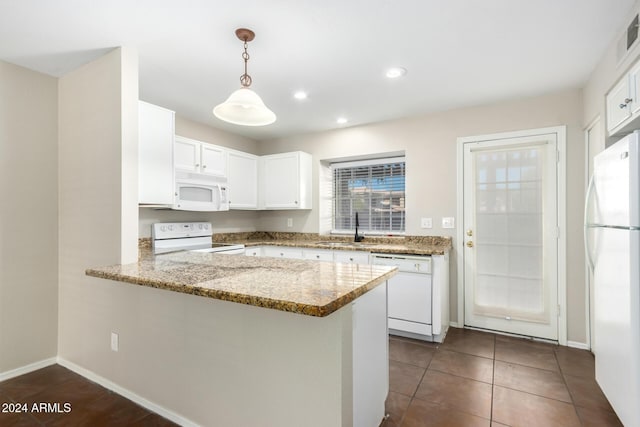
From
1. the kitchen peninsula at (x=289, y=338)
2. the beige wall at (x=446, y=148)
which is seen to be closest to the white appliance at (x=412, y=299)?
the beige wall at (x=446, y=148)

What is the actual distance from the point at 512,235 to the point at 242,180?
10.6 ft

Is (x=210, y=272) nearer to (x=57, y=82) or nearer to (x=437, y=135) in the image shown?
(x=57, y=82)

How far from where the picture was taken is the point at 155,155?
2.64 m

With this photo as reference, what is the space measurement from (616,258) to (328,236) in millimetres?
2993

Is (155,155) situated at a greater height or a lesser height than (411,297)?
greater

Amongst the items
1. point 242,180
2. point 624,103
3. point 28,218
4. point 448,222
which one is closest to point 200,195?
point 242,180

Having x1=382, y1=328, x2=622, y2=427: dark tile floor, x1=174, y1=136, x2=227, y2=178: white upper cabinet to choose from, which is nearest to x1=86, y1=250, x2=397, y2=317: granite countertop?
x1=382, y1=328, x2=622, y2=427: dark tile floor

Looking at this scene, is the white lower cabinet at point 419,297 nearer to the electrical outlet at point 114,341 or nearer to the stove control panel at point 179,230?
the stove control panel at point 179,230

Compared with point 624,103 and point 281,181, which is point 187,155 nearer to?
point 281,181

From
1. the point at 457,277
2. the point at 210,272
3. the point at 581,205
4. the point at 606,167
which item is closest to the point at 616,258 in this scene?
the point at 606,167

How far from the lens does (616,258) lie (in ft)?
5.39

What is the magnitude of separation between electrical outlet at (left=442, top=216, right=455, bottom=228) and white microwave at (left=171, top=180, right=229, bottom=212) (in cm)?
252

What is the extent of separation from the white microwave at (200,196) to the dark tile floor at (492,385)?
2396mm

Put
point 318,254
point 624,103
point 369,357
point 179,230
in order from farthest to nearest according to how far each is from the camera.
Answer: point 318,254
point 179,230
point 624,103
point 369,357
